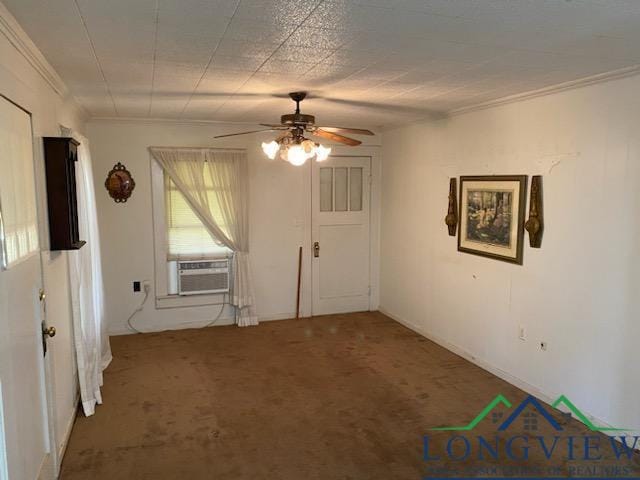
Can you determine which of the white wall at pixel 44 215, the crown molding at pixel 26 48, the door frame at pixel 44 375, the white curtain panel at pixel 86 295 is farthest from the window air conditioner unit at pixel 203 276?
the door frame at pixel 44 375

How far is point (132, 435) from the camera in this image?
3.18m

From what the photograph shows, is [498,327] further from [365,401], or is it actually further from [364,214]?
[364,214]

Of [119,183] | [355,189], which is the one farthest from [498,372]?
[119,183]

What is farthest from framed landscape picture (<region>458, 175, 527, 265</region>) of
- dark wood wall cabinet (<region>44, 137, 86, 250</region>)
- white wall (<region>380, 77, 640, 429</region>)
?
dark wood wall cabinet (<region>44, 137, 86, 250</region>)

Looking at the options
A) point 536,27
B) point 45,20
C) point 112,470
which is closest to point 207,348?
point 112,470

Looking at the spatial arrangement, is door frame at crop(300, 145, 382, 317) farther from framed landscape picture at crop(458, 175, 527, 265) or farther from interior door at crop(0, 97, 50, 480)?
interior door at crop(0, 97, 50, 480)

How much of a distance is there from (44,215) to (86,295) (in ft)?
3.44

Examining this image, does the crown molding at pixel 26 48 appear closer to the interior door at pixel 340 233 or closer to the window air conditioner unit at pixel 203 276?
the window air conditioner unit at pixel 203 276

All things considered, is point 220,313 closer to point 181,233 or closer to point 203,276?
point 203,276

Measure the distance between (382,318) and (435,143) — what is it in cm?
226

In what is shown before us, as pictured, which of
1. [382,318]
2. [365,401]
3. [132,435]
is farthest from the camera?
[382,318]

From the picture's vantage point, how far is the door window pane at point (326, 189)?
595 cm

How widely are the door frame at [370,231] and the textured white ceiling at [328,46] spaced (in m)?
2.02

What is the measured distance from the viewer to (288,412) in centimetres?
351
